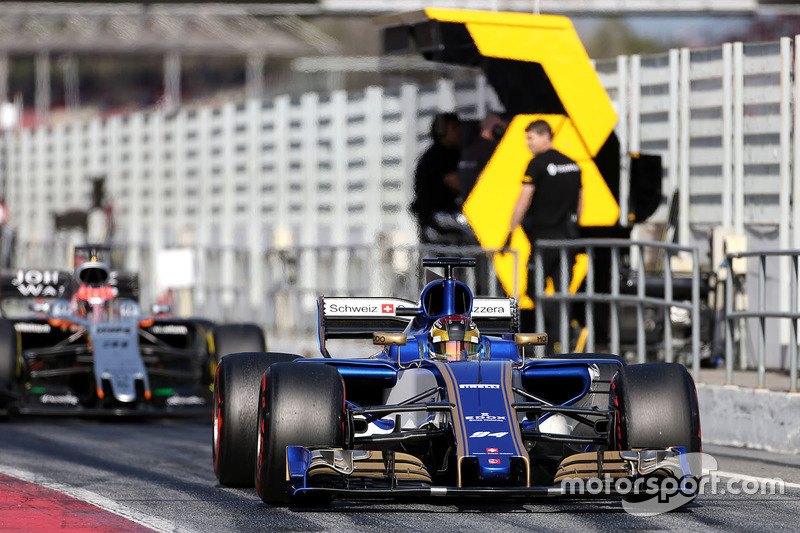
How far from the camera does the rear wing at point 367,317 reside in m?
9.62

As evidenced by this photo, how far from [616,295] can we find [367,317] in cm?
374

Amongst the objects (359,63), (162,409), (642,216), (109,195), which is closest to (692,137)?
(642,216)

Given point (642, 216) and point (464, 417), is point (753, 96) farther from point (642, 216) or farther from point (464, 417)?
point (464, 417)

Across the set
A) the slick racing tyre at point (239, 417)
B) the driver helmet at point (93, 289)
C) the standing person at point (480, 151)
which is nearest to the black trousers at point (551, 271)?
Answer: the standing person at point (480, 151)

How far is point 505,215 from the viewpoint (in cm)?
1595

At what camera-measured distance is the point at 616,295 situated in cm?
1287

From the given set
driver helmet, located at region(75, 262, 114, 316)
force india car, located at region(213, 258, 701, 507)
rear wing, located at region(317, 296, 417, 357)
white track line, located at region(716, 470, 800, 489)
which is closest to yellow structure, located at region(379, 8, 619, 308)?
driver helmet, located at region(75, 262, 114, 316)

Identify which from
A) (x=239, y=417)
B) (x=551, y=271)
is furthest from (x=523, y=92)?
(x=239, y=417)

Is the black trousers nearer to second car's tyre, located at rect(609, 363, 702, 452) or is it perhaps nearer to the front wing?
second car's tyre, located at rect(609, 363, 702, 452)

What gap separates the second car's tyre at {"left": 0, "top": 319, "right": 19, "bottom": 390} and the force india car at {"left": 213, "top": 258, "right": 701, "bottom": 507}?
14.8 ft

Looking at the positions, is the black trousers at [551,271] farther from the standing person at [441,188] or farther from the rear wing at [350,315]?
the rear wing at [350,315]

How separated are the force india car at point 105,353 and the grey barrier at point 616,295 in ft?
8.49

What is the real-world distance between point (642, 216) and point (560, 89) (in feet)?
4.89

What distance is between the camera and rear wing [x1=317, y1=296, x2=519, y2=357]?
9.62 m
